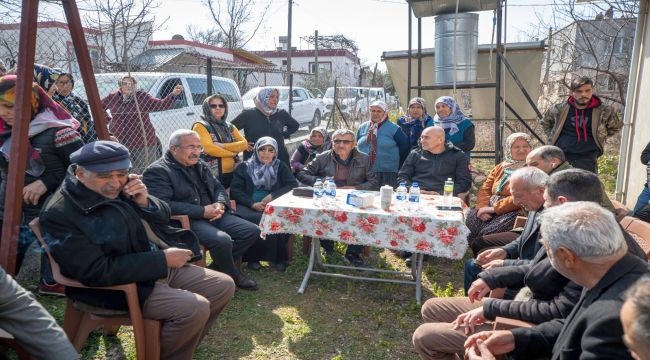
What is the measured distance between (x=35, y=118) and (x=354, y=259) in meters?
2.78

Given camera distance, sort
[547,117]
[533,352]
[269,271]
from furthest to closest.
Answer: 1. [547,117]
2. [269,271]
3. [533,352]

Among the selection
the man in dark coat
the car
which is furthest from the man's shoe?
the car

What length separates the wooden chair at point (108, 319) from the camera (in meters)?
2.24

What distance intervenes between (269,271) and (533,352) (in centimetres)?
271

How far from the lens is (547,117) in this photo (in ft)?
15.7

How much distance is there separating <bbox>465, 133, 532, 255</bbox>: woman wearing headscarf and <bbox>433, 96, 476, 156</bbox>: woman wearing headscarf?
3.47 feet

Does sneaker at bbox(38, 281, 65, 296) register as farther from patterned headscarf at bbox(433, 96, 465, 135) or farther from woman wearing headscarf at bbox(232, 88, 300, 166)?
patterned headscarf at bbox(433, 96, 465, 135)

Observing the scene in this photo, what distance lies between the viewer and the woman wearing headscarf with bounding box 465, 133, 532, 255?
12.1 ft

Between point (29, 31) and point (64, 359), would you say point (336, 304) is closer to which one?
point (64, 359)

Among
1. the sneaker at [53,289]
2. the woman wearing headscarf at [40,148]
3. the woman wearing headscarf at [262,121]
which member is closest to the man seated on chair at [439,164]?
the woman wearing headscarf at [262,121]

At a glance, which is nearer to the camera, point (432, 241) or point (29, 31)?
point (29, 31)

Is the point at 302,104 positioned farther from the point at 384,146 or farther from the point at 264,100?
the point at 384,146

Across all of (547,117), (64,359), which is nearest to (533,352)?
(64,359)

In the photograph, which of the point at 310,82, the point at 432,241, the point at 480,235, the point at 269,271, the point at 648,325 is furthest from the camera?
the point at 310,82
